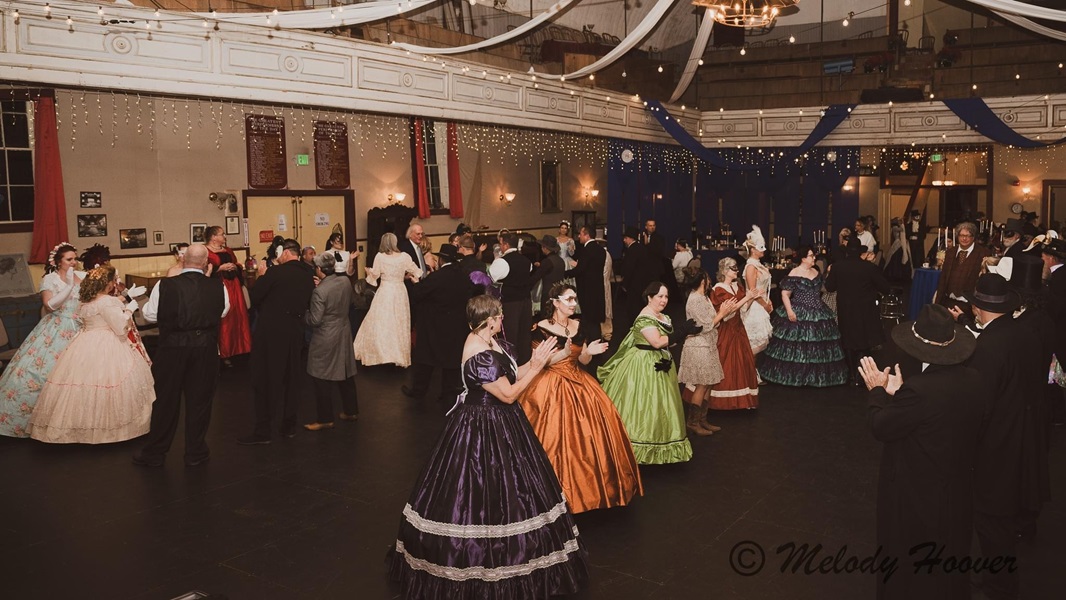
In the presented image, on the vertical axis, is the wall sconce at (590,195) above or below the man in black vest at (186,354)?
above

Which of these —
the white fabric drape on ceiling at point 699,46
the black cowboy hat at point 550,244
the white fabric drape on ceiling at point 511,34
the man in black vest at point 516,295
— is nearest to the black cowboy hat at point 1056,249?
the man in black vest at point 516,295

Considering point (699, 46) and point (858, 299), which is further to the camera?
point (699, 46)

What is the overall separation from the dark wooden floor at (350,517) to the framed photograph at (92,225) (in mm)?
3555

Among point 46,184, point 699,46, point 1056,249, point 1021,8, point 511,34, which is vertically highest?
point 699,46

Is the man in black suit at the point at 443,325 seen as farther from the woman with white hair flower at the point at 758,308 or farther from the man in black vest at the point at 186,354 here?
the woman with white hair flower at the point at 758,308

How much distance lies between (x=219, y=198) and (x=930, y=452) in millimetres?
8947

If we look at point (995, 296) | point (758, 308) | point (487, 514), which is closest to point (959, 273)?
point (758, 308)

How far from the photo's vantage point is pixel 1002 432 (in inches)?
154

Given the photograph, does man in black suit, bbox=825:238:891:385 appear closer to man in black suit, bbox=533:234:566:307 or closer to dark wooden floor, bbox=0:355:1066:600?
dark wooden floor, bbox=0:355:1066:600

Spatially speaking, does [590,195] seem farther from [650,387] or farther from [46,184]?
[650,387]

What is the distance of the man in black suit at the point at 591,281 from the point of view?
10.2 m

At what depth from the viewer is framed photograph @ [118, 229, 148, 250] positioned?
939 centimetres

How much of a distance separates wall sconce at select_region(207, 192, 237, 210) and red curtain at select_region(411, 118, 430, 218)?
10.0 ft

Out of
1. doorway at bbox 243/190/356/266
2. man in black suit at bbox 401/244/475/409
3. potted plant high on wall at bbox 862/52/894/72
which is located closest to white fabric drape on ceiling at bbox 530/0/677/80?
man in black suit at bbox 401/244/475/409
